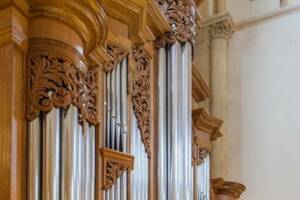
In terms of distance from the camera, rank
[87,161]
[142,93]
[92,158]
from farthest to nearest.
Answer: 1. [142,93]
2. [92,158]
3. [87,161]

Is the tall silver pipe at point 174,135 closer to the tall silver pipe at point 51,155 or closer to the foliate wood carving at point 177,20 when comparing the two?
the foliate wood carving at point 177,20

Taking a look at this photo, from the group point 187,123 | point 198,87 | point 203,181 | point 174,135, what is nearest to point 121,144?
point 174,135

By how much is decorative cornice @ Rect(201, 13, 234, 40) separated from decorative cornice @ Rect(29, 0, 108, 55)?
18.6 feet

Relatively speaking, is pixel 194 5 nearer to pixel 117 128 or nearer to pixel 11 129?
pixel 117 128

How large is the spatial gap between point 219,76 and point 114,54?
191 inches

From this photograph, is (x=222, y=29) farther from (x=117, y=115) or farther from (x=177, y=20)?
(x=117, y=115)

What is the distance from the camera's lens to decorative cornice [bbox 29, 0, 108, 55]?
3530 millimetres

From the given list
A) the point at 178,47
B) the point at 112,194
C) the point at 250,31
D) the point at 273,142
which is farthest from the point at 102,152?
the point at 250,31

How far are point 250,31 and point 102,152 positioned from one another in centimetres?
577

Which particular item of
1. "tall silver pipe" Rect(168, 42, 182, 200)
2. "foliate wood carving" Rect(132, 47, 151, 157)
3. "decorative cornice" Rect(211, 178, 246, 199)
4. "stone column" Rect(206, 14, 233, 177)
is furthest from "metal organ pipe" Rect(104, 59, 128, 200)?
"stone column" Rect(206, 14, 233, 177)

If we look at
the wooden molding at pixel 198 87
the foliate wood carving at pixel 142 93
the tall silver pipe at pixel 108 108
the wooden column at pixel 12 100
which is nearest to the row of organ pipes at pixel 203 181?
the wooden molding at pixel 198 87

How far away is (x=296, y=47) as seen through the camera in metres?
9.02

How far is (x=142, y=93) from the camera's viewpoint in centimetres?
491

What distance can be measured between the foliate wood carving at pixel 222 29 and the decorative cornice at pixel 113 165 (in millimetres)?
5281
